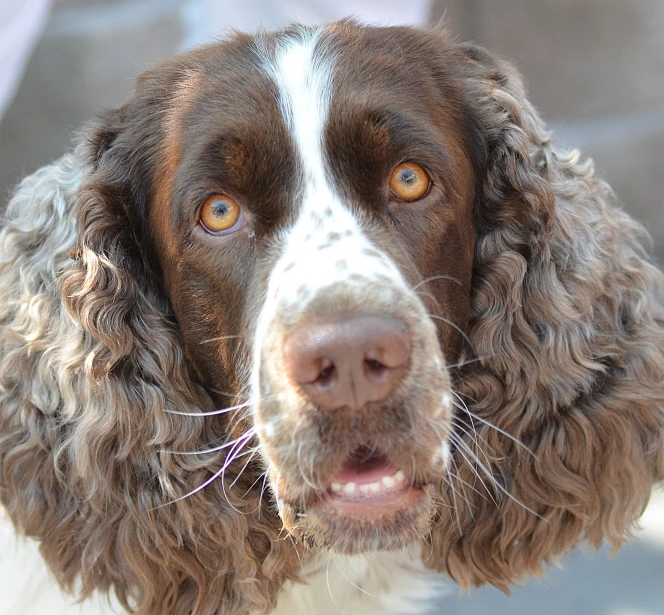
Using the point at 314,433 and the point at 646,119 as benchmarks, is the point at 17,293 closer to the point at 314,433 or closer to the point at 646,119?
the point at 314,433

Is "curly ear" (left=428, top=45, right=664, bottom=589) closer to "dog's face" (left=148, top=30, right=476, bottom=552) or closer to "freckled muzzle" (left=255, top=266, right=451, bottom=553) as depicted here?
"dog's face" (left=148, top=30, right=476, bottom=552)

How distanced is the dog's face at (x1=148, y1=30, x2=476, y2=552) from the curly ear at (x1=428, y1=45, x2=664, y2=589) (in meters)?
0.10

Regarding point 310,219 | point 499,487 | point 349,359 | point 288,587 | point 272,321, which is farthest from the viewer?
point 288,587

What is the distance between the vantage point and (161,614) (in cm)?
217

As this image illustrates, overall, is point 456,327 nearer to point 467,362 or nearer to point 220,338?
point 467,362

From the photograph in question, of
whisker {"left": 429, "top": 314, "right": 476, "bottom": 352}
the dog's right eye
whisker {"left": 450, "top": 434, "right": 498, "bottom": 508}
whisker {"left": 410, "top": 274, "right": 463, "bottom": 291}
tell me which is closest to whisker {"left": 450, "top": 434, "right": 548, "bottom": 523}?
whisker {"left": 450, "top": 434, "right": 498, "bottom": 508}

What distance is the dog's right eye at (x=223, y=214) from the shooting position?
2002mm

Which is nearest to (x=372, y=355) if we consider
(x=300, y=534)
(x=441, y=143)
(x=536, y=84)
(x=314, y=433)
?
(x=314, y=433)

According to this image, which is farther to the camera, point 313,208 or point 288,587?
point 288,587

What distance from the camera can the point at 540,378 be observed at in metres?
2.13

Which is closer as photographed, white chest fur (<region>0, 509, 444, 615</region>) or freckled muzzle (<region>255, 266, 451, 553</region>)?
freckled muzzle (<region>255, 266, 451, 553</region>)

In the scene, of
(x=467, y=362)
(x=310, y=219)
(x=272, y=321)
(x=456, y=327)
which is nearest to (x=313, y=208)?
(x=310, y=219)

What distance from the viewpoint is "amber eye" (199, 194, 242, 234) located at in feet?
6.57

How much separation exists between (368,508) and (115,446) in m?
0.67
